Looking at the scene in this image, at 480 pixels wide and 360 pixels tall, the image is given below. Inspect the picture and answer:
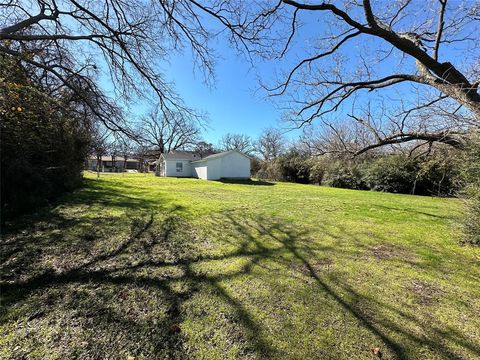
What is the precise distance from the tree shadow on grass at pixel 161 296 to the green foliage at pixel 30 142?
2.32 metres

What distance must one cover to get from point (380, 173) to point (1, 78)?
808 inches

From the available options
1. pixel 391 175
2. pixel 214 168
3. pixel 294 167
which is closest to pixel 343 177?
pixel 391 175

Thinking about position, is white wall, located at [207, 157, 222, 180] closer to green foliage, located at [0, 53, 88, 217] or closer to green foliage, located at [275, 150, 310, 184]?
green foliage, located at [275, 150, 310, 184]

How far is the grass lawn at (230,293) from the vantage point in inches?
84.3

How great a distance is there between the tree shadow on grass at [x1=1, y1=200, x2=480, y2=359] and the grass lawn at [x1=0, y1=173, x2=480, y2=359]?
0.01m

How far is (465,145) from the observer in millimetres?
4824

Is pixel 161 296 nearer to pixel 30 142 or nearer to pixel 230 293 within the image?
pixel 230 293

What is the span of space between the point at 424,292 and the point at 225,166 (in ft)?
76.8

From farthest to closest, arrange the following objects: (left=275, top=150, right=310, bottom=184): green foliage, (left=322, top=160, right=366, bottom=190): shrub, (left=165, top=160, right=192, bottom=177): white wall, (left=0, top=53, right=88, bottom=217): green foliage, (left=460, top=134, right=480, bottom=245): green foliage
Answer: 1. (left=165, top=160, right=192, bottom=177): white wall
2. (left=275, top=150, right=310, bottom=184): green foliage
3. (left=322, top=160, right=366, bottom=190): shrub
4. (left=460, top=134, right=480, bottom=245): green foliage
5. (left=0, top=53, right=88, bottom=217): green foliage

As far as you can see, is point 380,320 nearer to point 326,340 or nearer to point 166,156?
point 326,340

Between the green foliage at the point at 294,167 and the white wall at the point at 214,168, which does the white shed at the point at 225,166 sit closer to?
the white wall at the point at 214,168

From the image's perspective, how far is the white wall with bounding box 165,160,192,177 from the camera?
3002 centimetres

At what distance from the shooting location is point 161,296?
2.84 meters

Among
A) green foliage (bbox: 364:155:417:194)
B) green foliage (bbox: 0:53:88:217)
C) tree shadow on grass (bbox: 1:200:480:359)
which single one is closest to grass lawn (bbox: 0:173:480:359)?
tree shadow on grass (bbox: 1:200:480:359)
